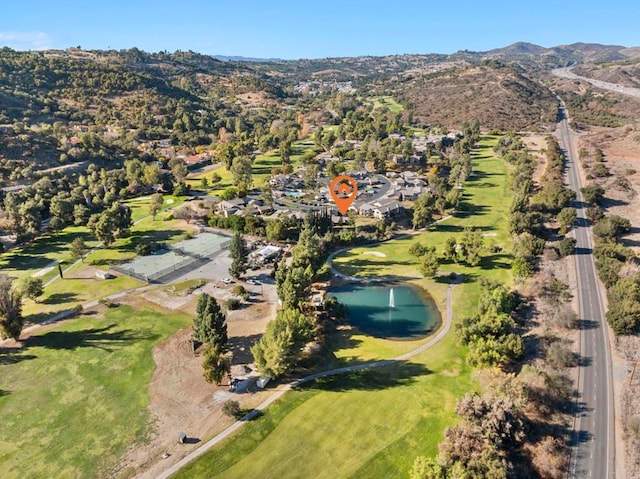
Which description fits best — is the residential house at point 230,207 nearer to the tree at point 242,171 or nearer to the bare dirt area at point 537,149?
the tree at point 242,171

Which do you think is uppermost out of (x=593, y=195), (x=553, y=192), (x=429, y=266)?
(x=553, y=192)

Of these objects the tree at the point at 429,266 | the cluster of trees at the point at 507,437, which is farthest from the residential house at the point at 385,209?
the cluster of trees at the point at 507,437

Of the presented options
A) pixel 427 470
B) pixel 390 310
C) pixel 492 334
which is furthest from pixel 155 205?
pixel 427 470

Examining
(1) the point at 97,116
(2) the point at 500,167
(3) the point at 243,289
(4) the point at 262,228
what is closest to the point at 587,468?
(3) the point at 243,289

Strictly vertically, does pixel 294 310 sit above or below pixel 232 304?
above

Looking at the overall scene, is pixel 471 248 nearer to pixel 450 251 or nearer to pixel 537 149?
pixel 450 251

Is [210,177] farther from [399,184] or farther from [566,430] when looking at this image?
[566,430]

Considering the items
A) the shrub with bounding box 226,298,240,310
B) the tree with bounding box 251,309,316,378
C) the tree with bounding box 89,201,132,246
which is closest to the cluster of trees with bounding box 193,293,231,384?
the tree with bounding box 251,309,316,378
